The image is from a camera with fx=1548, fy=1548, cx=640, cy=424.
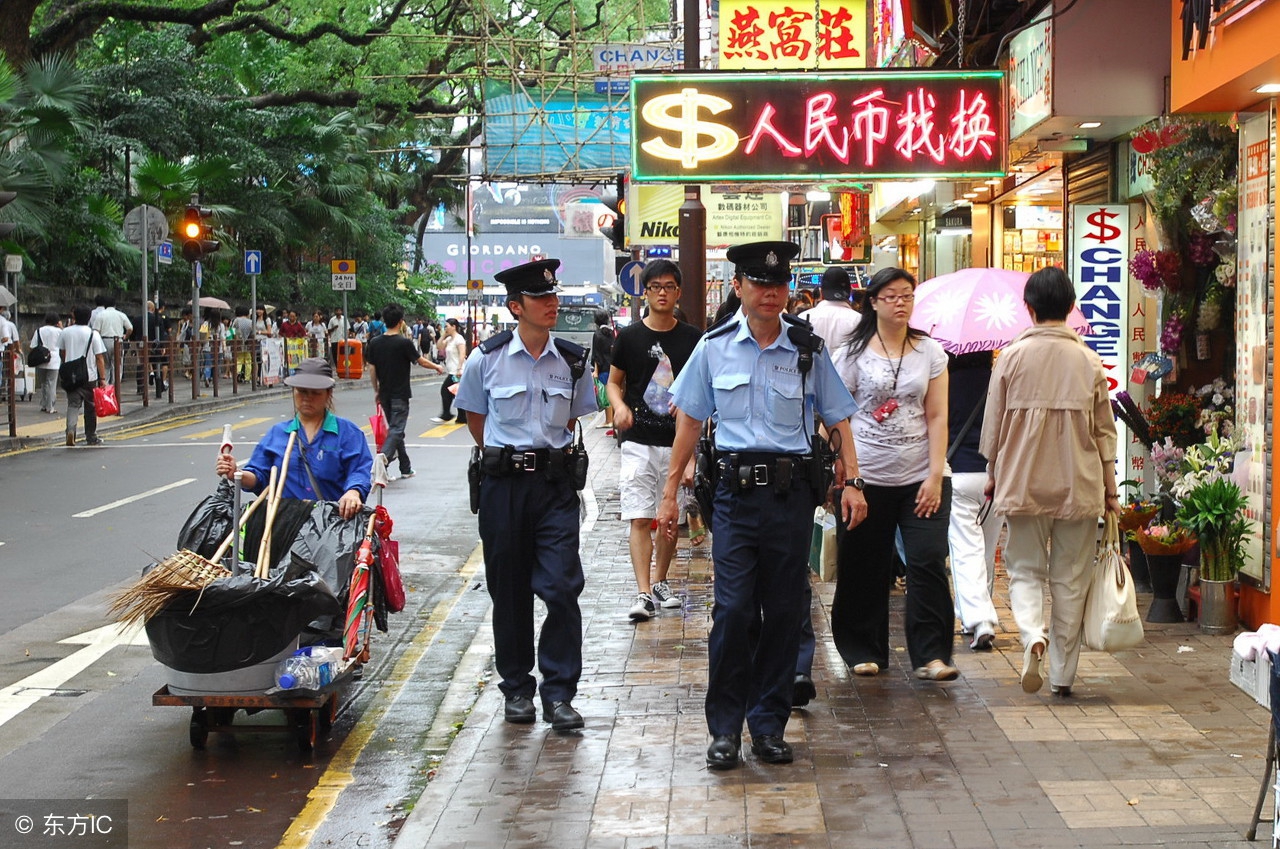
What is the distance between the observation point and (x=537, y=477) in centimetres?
660

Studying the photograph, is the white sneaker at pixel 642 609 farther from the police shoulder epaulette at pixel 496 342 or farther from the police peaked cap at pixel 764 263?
the police peaked cap at pixel 764 263

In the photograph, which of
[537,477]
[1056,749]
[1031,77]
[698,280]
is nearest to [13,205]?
[698,280]

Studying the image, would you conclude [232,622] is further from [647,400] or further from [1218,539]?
[1218,539]

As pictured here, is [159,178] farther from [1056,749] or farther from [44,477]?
[1056,749]

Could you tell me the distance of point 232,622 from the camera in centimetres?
614

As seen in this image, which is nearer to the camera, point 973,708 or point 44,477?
point 973,708

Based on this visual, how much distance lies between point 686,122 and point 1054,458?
4409 mm

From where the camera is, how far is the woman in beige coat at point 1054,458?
671 cm

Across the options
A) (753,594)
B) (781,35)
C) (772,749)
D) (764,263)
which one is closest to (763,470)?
(753,594)

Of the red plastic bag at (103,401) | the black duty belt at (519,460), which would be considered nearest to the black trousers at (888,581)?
the black duty belt at (519,460)

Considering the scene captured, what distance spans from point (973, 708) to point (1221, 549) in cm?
218

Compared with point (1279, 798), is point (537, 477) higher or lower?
higher

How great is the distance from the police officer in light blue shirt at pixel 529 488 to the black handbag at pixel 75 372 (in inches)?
591

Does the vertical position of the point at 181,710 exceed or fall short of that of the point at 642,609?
it falls short
